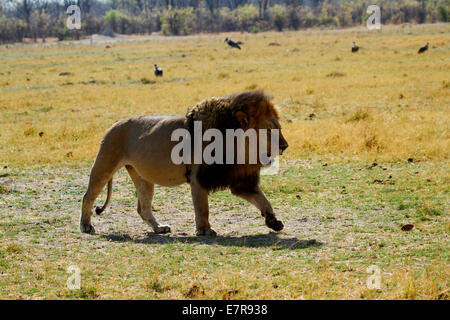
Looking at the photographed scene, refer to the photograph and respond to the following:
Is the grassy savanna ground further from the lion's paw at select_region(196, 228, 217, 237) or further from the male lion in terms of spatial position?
the male lion

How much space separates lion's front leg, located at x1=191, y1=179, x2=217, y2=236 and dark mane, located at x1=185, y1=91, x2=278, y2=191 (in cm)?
10

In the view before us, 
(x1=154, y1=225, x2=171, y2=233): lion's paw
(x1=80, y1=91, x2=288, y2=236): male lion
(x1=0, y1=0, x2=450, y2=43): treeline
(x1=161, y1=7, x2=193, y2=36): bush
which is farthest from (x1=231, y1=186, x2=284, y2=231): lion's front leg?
(x1=161, y1=7, x2=193, y2=36): bush

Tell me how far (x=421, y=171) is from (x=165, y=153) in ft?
15.8

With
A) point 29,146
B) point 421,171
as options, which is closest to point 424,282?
point 421,171

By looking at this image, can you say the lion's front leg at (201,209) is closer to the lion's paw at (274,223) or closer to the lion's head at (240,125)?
the lion's head at (240,125)

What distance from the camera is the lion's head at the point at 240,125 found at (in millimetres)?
6480

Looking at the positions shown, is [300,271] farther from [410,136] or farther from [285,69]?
[285,69]

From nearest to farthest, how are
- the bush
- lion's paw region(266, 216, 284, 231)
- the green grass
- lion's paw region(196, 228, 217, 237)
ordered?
the green grass < lion's paw region(266, 216, 284, 231) < lion's paw region(196, 228, 217, 237) < the bush

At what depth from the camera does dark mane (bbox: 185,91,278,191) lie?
652 cm

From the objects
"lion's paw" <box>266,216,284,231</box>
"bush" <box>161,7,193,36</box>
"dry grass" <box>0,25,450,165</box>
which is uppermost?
"bush" <box>161,7,193,36</box>

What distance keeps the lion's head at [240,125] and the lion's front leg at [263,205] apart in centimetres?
14

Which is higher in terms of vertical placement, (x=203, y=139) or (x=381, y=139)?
(x=203, y=139)

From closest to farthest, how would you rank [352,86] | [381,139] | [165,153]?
1. [165,153]
2. [381,139]
3. [352,86]

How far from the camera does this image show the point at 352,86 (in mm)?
22766
